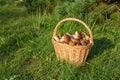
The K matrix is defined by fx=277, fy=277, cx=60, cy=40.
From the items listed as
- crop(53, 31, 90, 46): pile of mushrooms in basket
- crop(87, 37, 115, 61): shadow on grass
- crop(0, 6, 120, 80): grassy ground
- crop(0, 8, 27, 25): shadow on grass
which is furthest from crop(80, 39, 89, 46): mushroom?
crop(0, 8, 27, 25): shadow on grass

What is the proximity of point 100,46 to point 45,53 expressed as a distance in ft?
3.00

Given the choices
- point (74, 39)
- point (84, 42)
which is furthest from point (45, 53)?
point (84, 42)

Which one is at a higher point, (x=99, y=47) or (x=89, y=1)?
(x=89, y=1)

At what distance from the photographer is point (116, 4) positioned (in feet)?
17.7

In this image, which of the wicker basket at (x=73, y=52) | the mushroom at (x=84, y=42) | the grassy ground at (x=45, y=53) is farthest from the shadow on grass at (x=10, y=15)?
the mushroom at (x=84, y=42)

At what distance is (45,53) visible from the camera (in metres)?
4.05

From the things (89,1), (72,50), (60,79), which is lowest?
(60,79)

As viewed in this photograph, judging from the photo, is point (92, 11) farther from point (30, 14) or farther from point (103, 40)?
point (30, 14)

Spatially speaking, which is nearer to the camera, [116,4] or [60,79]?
[60,79]

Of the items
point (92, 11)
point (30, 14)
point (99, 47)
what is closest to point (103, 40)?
point (99, 47)

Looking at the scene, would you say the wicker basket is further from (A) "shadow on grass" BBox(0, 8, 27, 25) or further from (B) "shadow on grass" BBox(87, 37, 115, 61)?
(A) "shadow on grass" BBox(0, 8, 27, 25)

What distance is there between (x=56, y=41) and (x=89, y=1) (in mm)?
1523

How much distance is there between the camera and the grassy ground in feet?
11.4

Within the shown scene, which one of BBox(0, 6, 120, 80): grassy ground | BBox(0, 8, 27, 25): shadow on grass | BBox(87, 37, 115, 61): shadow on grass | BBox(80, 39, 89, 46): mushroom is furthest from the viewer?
BBox(0, 8, 27, 25): shadow on grass
